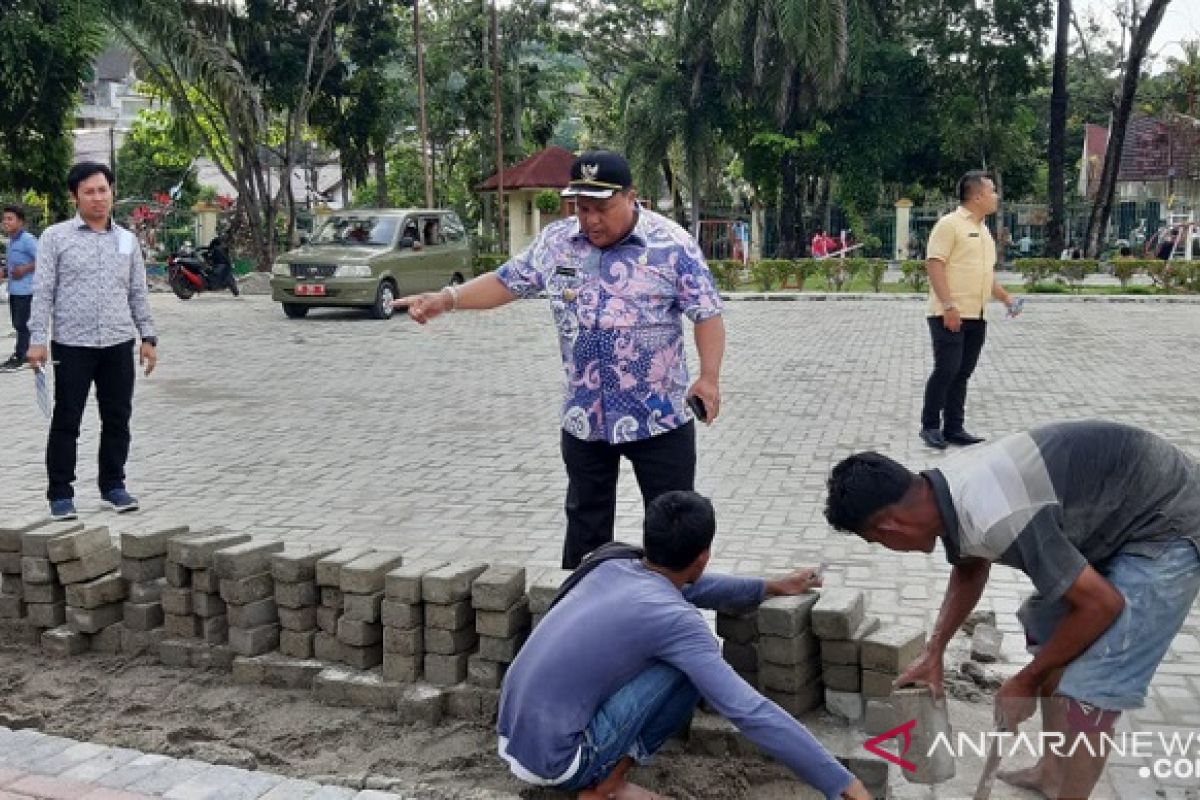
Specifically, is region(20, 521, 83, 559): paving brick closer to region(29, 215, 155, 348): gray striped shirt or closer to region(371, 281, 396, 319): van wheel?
region(29, 215, 155, 348): gray striped shirt

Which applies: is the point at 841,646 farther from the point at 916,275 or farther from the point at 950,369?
the point at 916,275

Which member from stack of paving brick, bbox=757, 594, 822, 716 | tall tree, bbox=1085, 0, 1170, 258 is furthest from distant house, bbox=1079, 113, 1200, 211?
stack of paving brick, bbox=757, 594, 822, 716

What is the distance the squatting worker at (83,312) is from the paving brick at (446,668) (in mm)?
3257

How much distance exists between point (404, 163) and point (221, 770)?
46134 millimetres

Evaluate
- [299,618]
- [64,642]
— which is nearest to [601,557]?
[299,618]

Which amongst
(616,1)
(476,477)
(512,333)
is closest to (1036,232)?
(616,1)

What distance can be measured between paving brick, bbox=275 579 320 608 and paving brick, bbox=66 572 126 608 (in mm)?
788

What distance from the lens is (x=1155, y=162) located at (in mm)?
46219

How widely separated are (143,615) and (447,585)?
1.40 meters

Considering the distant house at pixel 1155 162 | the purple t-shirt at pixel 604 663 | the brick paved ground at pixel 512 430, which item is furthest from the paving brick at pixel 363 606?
the distant house at pixel 1155 162

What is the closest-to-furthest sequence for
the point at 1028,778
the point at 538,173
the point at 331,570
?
the point at 1028,778 → the point at 331,570 → the point at 538,173

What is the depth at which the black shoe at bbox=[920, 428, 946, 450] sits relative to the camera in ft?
26.6

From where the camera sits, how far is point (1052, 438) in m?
2.93

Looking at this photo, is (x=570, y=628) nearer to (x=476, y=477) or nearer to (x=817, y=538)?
(x=817, y=538)
